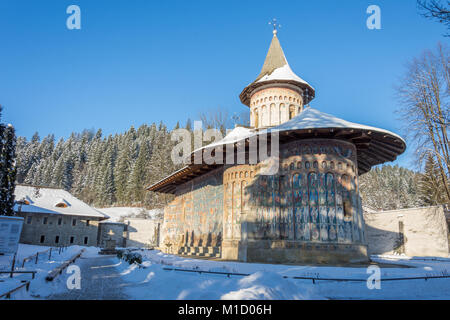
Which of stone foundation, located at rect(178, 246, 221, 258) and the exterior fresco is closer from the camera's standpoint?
stone foundation, located at rect(178, 246, 221, 258)

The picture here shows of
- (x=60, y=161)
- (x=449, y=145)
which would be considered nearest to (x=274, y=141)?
(x=449, y=145)

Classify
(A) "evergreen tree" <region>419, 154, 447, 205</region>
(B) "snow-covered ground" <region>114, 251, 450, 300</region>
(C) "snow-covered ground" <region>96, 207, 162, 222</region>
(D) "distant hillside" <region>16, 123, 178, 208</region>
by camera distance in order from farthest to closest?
(D) "distant hillside" <region>16, 123, 178, 208</region>, (C) "snow-covered ground" <region>96, 207, 162, 222</region>, (A) "evergreen tree" <region>419, 154, 447, 205</region>, (B) "snow-covered ground" <region>114, 251, 450, 300</region>

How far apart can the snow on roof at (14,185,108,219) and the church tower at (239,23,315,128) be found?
88.9 feet

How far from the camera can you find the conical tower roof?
22359 mm

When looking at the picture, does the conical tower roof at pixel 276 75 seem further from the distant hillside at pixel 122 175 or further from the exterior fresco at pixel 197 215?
the distant hillside at pixel 122 175

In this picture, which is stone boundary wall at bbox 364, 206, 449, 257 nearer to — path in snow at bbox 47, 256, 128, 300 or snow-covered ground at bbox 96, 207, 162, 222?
path in snow at bbox 47, 256, 128, 300

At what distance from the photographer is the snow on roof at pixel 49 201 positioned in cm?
3719

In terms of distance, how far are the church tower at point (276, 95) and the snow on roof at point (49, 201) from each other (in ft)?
88.9

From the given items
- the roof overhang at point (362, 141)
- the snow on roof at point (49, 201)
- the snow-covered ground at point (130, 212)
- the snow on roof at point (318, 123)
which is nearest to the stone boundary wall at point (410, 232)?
the roof overhang at point (362, 141)

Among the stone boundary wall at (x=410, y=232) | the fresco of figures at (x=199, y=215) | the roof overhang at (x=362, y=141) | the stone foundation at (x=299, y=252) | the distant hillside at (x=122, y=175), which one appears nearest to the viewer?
the stone foundation at (x=299, y=252)

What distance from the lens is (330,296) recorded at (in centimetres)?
747

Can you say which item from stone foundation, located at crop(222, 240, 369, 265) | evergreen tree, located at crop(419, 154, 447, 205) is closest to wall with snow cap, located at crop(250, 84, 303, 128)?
evergreen tree, located at crop(419, 154, 447, 205)

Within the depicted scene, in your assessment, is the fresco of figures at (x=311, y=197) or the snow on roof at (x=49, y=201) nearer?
the fresco of figures at (x=311, y=197)

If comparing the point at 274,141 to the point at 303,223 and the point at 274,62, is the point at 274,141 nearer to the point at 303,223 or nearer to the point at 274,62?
the point at 303,223
